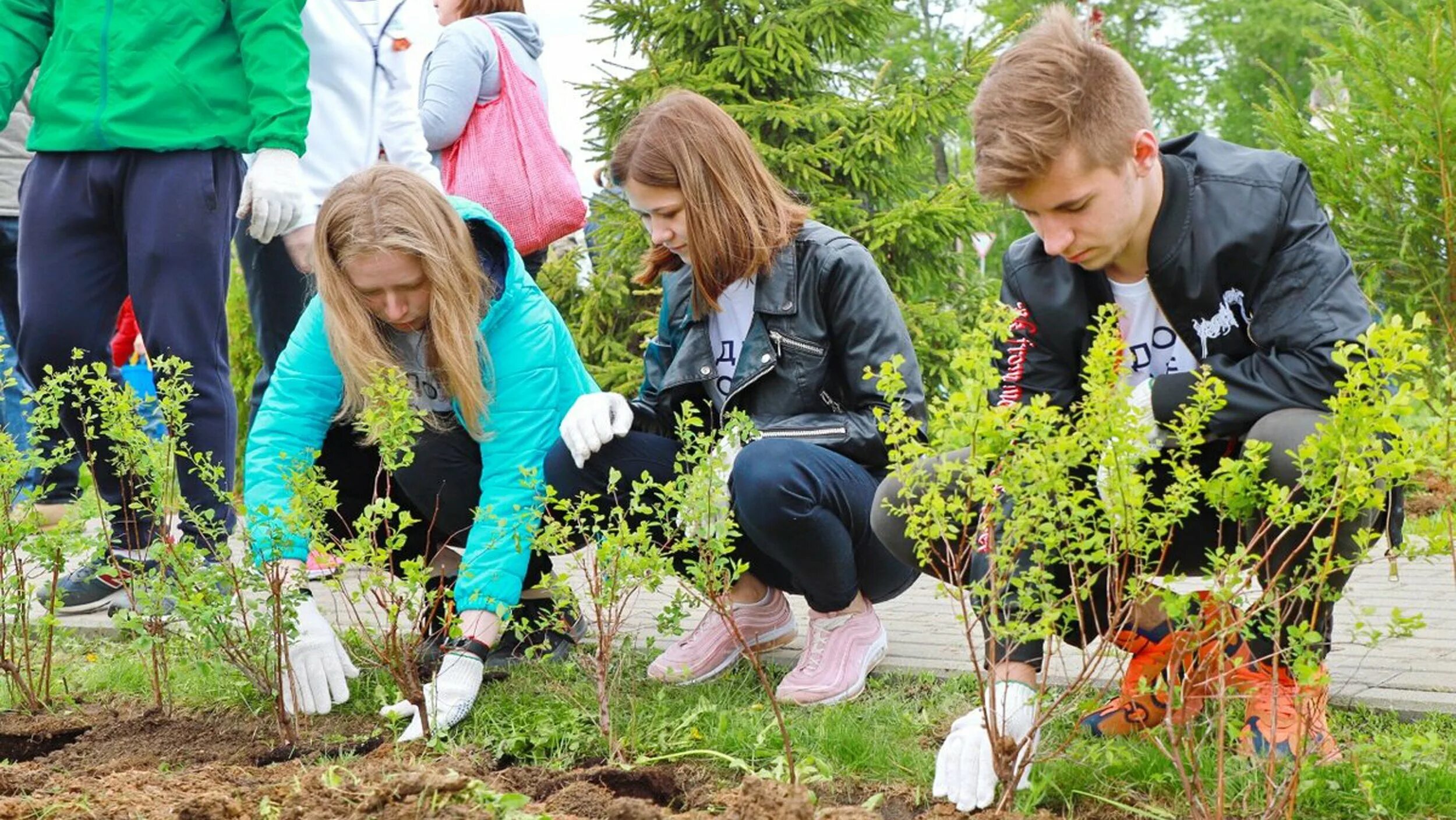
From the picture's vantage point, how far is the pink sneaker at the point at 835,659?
3.17 m

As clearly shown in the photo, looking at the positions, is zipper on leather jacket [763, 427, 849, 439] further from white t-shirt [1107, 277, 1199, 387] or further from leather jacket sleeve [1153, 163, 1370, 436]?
leather jacket sleeve [1153, 163, 1370, 436]

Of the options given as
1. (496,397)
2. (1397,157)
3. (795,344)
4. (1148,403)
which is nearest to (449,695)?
(496,397)

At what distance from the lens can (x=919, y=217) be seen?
6984mm

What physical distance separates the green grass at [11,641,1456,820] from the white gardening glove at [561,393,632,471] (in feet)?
1.62

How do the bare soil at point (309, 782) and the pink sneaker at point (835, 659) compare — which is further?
the pink sneaker at point (835, 659)

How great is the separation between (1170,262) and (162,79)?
2707mm

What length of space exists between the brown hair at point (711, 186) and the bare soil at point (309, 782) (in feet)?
4.36

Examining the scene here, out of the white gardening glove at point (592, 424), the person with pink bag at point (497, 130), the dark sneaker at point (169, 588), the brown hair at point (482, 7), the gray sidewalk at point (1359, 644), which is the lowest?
the gray sidewalk at point (1359, 644)

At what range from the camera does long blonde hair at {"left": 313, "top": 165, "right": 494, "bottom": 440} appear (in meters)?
3.12

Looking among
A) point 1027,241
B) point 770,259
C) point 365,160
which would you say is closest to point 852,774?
point 1027,241

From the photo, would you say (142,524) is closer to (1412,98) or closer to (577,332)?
(577,332)

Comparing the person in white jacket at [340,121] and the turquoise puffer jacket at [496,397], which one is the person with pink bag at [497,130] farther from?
the turquoise puffer jacket at [496,397]

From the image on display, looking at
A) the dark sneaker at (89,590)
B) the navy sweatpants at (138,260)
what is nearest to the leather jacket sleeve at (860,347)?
the navy sweatpants at (138,260)

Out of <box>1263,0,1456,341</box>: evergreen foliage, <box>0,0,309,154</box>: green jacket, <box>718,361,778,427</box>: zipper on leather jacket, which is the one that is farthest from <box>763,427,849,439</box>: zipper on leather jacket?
<box>1263,0,1456,341</box>: evergreen foliage
